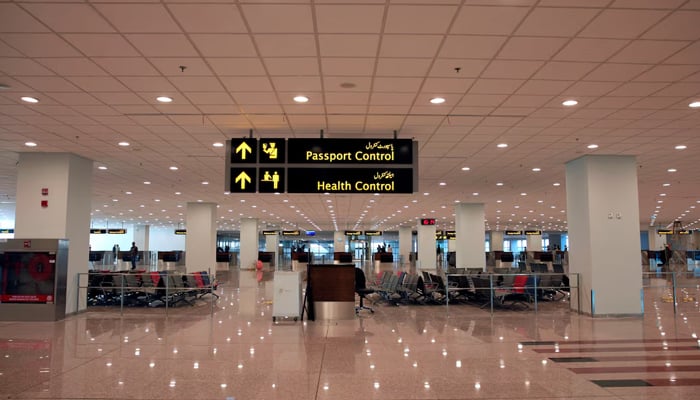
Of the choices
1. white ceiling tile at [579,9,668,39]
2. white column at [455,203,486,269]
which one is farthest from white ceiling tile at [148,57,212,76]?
white column at [455,203,486,269]

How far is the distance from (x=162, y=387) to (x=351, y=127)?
5953mm

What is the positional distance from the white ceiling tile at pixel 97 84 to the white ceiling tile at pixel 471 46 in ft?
15.8

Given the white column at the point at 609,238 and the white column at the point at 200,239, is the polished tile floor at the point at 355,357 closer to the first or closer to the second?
the white column at the point at 609,238

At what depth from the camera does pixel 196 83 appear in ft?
24.4

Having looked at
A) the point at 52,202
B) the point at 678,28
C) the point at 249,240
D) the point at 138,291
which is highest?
the point at 678,28

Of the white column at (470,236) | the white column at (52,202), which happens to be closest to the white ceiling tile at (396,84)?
the white column at (52,202)

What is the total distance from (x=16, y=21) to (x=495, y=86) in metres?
6.22

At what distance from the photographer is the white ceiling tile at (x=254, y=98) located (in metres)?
7.95

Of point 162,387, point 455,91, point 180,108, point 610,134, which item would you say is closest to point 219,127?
point 180,108

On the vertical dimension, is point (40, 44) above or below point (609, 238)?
above

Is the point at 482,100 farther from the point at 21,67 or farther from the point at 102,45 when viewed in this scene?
the point at 21,67

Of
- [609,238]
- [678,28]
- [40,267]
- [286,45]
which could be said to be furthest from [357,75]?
[40,267]

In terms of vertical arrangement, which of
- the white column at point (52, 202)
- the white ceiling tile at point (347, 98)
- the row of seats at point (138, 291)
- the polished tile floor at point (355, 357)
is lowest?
the polished tile floor at point (355, 357)

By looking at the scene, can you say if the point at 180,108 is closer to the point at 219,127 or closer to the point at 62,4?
the point at 219,127
